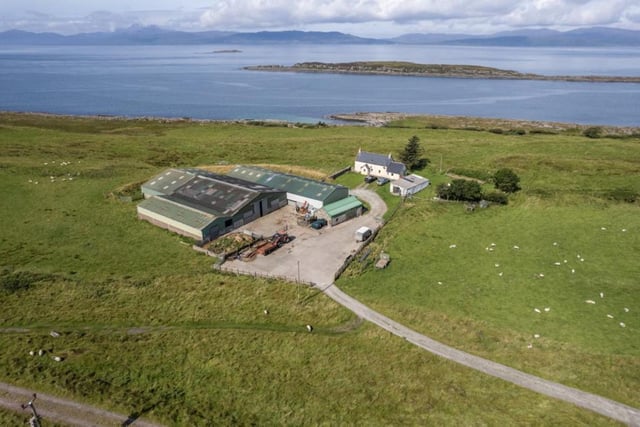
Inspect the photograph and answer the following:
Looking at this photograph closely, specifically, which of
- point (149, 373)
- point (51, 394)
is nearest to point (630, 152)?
point (149, 373)

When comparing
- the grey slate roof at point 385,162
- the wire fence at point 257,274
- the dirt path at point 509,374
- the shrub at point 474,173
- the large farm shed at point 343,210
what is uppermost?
the grey slate roof at point 385,162

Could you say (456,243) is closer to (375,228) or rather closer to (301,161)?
(375,228)

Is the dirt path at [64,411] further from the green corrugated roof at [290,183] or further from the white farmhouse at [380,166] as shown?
Result: the white farmhouse at [380,166]

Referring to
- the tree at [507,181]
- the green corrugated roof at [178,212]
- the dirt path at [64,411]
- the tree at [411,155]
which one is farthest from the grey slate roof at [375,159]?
the dirt path at [64,411]

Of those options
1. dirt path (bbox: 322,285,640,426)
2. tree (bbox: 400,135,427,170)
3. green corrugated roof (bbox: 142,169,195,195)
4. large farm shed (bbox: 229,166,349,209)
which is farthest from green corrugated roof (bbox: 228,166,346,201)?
dirt path (bbox: 322,285,640,426)

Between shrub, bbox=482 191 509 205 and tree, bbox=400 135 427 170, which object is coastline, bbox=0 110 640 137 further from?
shrub, bbox=482 191 509 205

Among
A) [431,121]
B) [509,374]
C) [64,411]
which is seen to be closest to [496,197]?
[509,374]

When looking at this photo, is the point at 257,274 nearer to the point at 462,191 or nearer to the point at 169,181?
the point at 169,181

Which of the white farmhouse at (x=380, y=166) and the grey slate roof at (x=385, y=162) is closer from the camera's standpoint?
the grey slate roof at (x=385, y=162)
